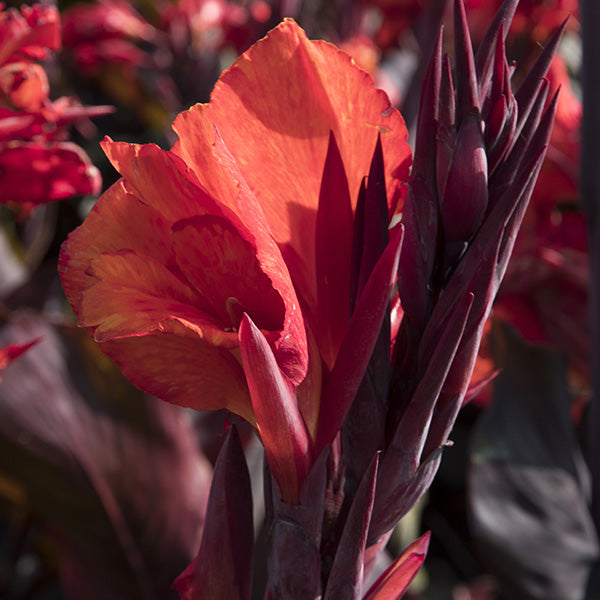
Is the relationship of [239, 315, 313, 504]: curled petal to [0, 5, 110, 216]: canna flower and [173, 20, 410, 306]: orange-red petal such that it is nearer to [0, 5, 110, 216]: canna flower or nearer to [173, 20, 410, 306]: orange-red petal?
[173, 20, 410, 306]: orange-red petal

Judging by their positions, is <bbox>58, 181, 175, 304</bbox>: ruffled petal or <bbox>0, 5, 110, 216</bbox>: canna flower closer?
<bbox>58, 181, 175, 304</bbox>: ruffled petal

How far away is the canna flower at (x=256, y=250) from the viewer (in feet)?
0.87

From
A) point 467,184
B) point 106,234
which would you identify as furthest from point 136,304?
point 467,184

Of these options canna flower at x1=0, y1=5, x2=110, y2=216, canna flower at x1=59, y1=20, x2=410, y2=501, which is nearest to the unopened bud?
canna flower at x1=59, y1=20, x2=410, y2=501

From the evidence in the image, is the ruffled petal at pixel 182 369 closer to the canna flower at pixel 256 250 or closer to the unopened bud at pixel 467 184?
the canna flower at pixel 256 250

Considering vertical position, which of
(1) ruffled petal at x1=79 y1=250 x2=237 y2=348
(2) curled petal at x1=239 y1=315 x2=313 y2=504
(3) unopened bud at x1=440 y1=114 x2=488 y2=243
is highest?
(3) unopened bud at x1=440 y1=114 x2=488 y2=243

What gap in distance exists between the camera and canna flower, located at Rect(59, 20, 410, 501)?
0.26 metres

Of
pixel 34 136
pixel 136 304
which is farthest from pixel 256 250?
pixel 34 136

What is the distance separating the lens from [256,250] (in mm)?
259

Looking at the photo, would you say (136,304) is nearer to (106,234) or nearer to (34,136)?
(106,234)

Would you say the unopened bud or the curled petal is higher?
the unopened bud

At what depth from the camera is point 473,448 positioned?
0.72m

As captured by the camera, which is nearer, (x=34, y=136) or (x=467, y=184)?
(x=467, y=184)

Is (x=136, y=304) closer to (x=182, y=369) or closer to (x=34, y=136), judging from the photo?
(x=182, y=369)
